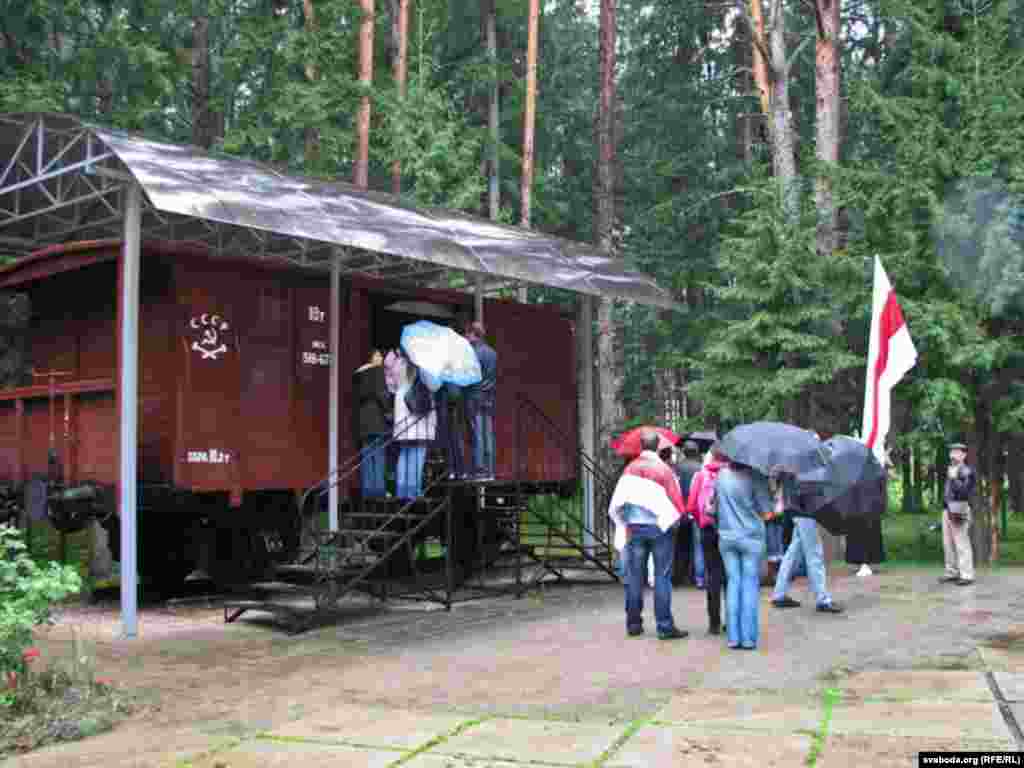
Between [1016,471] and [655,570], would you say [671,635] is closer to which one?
[655,570]

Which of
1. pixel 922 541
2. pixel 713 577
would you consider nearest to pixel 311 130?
pixel 922 541

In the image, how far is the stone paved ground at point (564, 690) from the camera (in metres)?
5.64

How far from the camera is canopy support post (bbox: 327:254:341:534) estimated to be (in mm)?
11938

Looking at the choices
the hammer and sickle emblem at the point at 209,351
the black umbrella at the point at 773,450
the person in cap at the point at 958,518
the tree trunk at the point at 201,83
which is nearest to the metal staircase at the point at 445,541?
the hammer and sickle emblem at the point at 209,351

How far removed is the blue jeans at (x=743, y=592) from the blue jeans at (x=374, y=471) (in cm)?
474

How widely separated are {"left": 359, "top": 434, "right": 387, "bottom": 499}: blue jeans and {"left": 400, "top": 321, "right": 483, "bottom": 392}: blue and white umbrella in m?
1.02

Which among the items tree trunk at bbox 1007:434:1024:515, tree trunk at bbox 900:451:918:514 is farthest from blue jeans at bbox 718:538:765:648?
tree trunk at bbox 900:451:918:514

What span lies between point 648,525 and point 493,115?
20887 mm

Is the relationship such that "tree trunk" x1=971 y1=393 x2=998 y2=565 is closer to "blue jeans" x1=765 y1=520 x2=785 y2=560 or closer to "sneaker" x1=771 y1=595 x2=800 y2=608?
"blue jeans" x1=765 y1=520 x2=785 y2=560

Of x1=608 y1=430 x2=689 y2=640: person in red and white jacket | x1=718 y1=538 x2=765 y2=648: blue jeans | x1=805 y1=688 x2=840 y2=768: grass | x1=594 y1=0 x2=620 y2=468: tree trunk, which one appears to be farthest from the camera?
x1=594 y1=0 x2=620 y2=468: tree trunk

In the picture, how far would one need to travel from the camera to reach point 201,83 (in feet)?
71.7

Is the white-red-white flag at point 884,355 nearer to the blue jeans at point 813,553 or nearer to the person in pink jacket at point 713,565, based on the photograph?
the blue jeans at point 813,553

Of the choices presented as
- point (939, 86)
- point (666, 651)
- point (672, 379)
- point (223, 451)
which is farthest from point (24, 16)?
point (672, 379)

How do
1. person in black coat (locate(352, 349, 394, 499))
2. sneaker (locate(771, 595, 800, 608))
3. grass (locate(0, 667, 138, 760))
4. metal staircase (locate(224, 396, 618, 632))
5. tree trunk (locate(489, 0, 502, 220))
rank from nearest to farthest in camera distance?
grass (locate(0, 667, 138, 760)) < metal staircase (locate(224, 396, 618, 632)) < sneaker (locate(771, 595, 800, 608)) < person in black coat (locate(352, 349, 394, 499)) < tree trunk (locate(489, 0, 502, 220))
